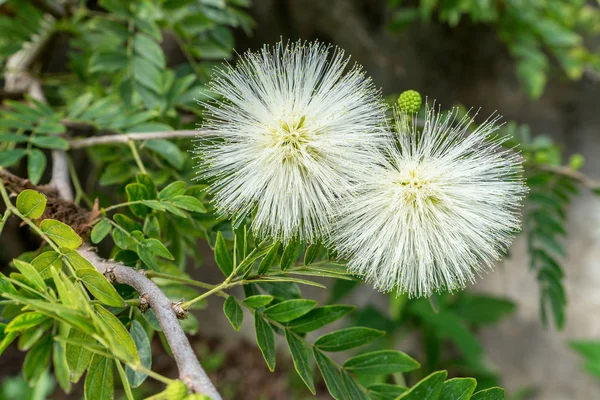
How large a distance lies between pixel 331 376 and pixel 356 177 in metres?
0.30

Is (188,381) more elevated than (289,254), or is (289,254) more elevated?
(289,254)

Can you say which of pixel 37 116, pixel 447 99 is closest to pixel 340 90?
pixel 37 116

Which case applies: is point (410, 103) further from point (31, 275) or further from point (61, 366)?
point (61, 366)

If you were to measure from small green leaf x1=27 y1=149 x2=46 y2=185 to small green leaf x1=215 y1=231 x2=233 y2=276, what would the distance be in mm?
440

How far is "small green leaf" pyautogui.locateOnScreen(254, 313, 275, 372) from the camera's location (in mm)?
708

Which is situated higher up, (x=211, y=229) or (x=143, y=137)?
(x=143, y=137)

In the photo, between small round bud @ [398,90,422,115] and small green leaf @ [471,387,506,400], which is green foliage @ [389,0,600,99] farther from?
small green leaf @ [471,387,506,400]

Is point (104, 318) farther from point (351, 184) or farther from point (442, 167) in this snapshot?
point (442, 167)

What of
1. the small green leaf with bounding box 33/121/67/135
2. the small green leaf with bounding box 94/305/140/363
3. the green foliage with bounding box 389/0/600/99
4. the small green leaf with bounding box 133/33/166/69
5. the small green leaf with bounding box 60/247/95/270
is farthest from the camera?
the green foliage with bounding box 389/0/600/99

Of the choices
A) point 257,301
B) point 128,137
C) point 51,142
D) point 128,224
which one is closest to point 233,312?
point 257,301

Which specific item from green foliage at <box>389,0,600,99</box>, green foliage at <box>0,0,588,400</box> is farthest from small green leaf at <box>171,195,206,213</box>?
green foliage at <box>389,0,600,99</box>

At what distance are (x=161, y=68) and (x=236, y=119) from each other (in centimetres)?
46

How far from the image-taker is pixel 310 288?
8.07 feet

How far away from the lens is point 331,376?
29.5 inches
